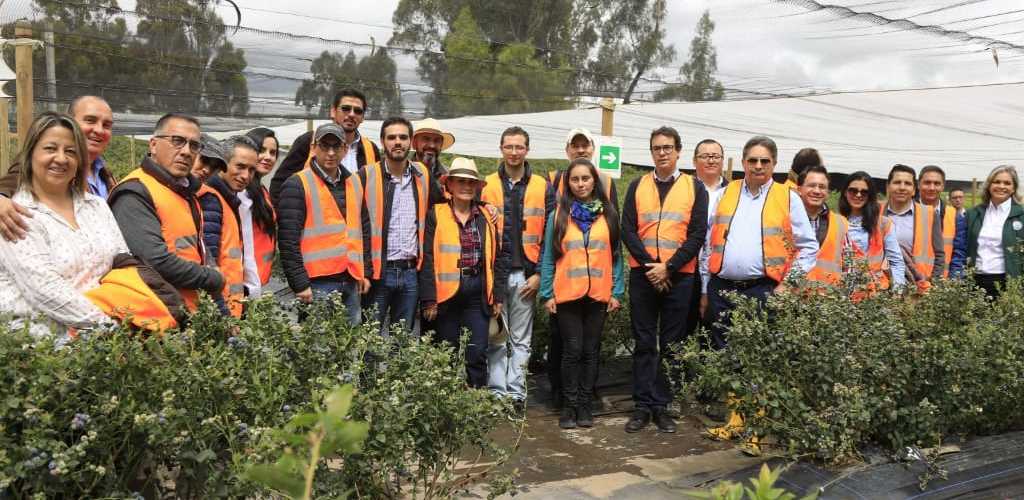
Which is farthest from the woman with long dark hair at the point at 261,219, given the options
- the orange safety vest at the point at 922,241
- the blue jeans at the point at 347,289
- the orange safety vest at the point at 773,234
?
the orange safety vest at the point at 922,241

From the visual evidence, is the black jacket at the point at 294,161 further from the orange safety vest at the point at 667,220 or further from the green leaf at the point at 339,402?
the green leaf at the point at 339,402

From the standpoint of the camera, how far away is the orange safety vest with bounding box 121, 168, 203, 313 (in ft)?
12.6

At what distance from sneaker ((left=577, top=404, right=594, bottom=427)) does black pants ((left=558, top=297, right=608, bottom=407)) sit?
0.03 m

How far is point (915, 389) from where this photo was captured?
168 inches

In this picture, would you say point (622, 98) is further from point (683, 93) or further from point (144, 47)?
point (144, 47)

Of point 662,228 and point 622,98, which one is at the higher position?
point 622,98

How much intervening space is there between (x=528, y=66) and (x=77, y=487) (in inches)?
400

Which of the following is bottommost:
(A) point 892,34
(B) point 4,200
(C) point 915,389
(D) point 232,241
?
(C) point 915,389

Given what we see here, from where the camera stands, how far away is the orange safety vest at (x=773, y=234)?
529cm

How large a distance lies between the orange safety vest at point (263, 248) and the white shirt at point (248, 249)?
39 mm

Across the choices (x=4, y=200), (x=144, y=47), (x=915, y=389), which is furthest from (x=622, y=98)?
(x=4, y=200)

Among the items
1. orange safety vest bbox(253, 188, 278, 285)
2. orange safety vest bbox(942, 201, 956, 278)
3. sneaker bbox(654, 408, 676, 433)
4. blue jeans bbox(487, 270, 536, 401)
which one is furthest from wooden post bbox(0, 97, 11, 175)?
orange safety vest bbox(942, 201, 956, 278)

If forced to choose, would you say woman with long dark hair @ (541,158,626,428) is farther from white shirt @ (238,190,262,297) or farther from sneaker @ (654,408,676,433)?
white shirt @ (238,190,262,297)

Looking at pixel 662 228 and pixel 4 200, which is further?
pixel 662 228
